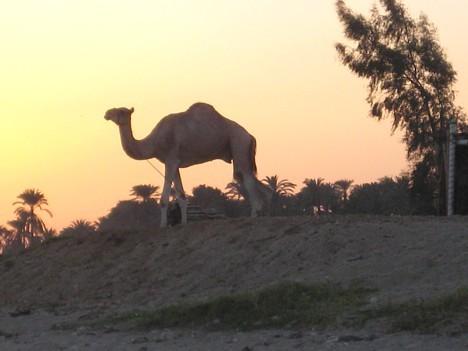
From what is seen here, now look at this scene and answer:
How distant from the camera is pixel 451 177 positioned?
25.6 metres

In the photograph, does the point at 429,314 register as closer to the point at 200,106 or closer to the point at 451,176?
the point at 200,106

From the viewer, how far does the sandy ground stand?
11.1m

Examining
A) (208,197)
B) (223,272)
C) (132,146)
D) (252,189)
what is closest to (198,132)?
(132,146)

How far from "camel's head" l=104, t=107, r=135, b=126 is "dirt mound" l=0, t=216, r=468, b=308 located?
8.21ft

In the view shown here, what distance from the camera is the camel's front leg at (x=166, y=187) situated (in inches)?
820

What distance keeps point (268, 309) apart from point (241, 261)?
12.9ft

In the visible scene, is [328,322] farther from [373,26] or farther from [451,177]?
[373,26]

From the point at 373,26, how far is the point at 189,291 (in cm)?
2500

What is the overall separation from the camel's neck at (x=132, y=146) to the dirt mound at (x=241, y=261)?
191 cm

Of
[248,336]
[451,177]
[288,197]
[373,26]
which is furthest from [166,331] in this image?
[288,197]

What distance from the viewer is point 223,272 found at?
1577 centimetres

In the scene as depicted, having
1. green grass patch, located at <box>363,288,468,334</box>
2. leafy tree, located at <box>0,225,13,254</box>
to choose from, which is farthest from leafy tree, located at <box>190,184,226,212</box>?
green grass patch, located at <box>363,288,468,334</box>

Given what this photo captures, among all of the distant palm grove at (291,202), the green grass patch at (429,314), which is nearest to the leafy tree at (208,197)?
the distant palm grove at (291,202)

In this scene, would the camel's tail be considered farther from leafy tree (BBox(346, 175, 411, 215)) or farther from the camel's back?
leafy tree (BBox(346, 175, 411, 215))
